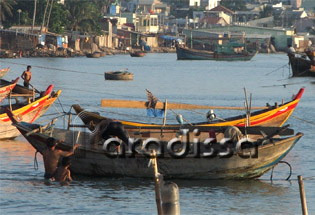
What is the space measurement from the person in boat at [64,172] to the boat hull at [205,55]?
290 ft

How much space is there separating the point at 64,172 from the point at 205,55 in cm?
8914

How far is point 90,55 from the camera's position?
110625mm

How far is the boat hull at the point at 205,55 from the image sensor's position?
105756mm

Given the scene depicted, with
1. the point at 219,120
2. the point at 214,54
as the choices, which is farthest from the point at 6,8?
the point at 219,120

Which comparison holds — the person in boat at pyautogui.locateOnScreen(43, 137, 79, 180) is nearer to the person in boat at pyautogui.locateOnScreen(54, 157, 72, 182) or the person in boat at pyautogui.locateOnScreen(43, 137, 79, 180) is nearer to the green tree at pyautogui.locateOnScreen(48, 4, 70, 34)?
the person in boat at pyautogui.locateOnScreen(54, 157, 72, 182)

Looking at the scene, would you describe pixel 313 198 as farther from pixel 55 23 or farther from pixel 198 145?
pixel 55 23

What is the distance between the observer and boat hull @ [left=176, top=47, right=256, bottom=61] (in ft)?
347

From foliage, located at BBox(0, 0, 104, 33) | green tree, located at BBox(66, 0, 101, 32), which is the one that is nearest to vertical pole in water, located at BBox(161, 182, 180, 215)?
foliage, located at BBox(0, 0, 104, 33)

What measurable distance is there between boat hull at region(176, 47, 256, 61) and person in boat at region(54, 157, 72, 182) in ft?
290

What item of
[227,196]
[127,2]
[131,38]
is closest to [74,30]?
[131,38]

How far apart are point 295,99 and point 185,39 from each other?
11321cm

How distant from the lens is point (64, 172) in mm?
17594

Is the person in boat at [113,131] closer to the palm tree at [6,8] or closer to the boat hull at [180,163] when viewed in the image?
the boat hull at [180,163]

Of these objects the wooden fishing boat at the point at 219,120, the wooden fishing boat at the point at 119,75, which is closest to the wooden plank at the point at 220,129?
the wooden fishing boat at the point at 219,120
